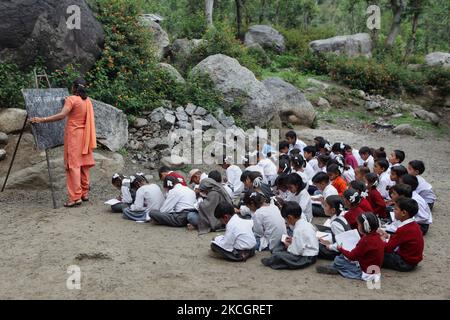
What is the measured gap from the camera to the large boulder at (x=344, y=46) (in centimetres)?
2425

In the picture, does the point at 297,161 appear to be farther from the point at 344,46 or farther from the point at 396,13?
the point at 396,13

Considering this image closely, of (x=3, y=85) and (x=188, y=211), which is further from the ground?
(x=3, y=85)

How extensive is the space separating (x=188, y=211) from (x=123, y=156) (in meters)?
3.65

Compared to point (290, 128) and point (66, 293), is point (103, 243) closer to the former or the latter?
point (66, 293)

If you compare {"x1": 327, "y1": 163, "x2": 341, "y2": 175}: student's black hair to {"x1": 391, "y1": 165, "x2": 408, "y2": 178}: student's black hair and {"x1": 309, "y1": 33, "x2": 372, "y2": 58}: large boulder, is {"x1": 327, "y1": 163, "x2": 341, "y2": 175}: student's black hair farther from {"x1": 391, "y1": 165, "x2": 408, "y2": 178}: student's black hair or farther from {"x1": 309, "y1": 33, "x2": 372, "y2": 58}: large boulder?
{"x1": 309, "y1": 33, "x2": 372, "y2": 58}: large boulder

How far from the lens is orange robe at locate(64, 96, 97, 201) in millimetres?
7844

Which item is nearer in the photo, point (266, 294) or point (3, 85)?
point (266, 294)

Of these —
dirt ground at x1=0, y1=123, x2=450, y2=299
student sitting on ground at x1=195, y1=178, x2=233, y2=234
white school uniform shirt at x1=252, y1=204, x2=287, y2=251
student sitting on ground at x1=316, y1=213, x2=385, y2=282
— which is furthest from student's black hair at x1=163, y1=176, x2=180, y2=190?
student sitting on ground at x1=316, y1=213, x2=385, y2=282

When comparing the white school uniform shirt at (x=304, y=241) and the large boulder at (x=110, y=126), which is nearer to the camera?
the white school uniform shirt at (x=304, y=241)

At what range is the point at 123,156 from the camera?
34.2 ft

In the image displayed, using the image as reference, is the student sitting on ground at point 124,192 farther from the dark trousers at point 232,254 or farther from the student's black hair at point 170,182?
the dark trousers at point 232,254

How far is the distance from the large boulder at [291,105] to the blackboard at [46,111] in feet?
26.9

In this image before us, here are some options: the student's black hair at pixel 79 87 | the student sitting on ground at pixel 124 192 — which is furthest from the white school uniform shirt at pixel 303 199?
the student's black hair at pixel 79 87
